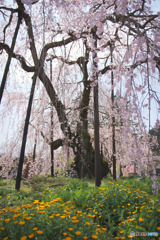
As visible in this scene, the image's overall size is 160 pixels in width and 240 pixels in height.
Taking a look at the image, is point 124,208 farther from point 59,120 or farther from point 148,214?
point 59,120

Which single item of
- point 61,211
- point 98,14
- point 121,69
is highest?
point 98,14

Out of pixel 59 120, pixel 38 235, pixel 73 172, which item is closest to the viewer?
pixel 38 235

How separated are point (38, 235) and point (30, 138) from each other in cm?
534

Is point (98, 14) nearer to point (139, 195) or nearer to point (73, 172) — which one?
point (139, 195)

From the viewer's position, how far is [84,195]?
13.7ft

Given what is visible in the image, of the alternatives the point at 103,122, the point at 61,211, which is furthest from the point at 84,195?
the point at 103,122

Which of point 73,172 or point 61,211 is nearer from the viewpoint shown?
point 61,211

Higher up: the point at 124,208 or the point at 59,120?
the point at 59,120

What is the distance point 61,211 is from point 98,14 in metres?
3.53

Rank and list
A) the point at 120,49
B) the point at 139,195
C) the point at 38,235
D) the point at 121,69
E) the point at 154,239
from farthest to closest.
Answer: the point at 120,49 < the point at 139,195 < the point at 121,69 < the point at 154,239 < the point at 38,235

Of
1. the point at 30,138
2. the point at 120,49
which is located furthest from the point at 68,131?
the point at 120,49

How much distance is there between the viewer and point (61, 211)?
2.77 m

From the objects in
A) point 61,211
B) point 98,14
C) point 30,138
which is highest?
point 98,14

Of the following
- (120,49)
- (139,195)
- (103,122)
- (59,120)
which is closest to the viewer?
(139,195)
